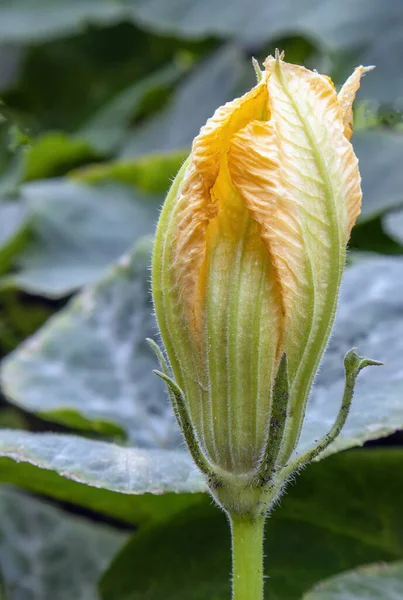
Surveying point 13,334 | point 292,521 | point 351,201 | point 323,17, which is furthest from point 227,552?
point 323,17

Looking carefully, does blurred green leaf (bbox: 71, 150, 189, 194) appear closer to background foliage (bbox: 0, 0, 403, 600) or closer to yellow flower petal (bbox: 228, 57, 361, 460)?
background foliage (bbox: 0, 0, 403, 600)

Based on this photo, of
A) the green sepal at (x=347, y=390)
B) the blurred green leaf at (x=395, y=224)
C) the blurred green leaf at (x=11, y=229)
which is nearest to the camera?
the green sepal at (x=347, y=390)

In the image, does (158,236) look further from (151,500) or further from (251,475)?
(151,500)

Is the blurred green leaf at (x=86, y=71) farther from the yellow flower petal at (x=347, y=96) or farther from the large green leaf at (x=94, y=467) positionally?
the yellow flower petal at (x=347, y=96)

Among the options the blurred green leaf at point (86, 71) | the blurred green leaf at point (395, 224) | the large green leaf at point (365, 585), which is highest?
the blurred green leaf at point (86, 71)

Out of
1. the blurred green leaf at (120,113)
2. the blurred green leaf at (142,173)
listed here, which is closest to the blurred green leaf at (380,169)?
the blurred green leaf at (142,173)

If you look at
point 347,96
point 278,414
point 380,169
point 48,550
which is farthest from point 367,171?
point 278,414

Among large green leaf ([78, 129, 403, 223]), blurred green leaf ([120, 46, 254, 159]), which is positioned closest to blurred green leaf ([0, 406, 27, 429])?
large green leaf ([78, 129, 403, 223])

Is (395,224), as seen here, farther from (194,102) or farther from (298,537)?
(194,102)
